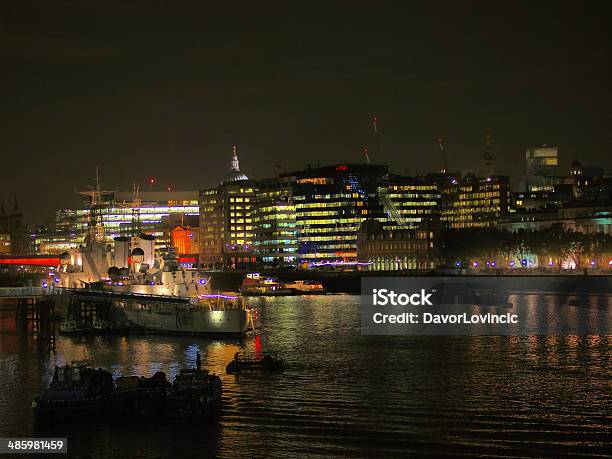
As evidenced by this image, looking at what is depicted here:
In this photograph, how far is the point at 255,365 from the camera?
5350 cm

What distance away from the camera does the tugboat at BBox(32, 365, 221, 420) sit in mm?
41594

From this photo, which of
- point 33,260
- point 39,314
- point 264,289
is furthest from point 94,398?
point 33,260

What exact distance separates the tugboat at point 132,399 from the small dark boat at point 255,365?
925 cm

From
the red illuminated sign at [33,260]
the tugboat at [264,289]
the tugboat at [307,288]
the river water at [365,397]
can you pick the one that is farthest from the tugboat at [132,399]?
the red illuminated sign at [33,260]

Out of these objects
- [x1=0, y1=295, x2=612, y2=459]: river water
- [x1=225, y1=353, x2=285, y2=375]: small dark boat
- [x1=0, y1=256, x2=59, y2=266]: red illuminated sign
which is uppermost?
[x1=0, y1=256, x2=59, y2=266]: red illuminated sign

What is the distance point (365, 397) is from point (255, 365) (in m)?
9.81

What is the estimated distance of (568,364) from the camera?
56219 mm

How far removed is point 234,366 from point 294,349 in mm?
12498

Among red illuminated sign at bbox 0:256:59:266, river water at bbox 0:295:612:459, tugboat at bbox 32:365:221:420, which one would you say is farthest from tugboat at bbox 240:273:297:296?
tugboat at bbox 32:365:221:420

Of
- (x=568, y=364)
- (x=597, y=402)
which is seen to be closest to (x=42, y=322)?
(x=568, y=364)

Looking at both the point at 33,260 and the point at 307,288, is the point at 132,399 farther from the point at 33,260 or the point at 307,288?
the point at 33,260

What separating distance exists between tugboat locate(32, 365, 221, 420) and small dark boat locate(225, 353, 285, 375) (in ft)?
30.4

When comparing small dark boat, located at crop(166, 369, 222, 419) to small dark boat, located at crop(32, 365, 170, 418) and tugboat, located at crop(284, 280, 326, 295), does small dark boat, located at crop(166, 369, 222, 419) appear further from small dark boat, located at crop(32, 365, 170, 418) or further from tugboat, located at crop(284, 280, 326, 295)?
tugboat, located at crop(284, 280, 326, 295)

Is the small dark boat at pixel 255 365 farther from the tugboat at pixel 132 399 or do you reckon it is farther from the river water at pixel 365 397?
the tugboat at pixel 132 399
